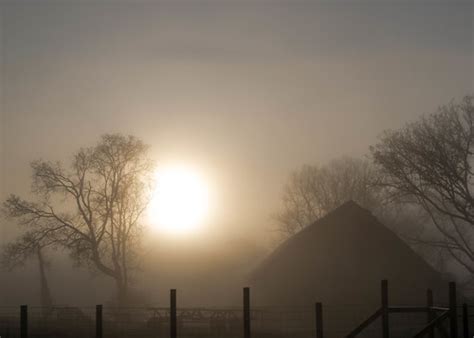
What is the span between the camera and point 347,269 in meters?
38.8

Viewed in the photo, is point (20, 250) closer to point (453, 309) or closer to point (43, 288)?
point (43, 288)

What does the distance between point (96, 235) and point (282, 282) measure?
57.3 feet

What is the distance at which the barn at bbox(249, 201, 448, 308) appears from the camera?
1515 inches

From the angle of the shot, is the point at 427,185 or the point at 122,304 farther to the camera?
the point at 122,304

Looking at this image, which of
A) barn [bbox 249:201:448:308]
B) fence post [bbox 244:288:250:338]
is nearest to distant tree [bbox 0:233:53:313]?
barn [bbox 249:201:448:308]

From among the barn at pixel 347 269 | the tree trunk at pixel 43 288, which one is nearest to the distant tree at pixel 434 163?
the barn at pixel 347 269

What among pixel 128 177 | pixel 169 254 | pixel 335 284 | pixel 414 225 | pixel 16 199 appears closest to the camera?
pixel 335 284

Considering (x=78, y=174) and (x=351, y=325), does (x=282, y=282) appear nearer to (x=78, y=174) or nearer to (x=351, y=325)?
(x=351, y=325)

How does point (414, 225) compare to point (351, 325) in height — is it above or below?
above

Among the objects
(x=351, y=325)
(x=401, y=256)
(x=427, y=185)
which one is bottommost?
(x=351, y=325)

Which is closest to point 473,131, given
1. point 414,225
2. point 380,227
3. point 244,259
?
point 380,227

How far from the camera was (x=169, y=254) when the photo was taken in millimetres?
93938

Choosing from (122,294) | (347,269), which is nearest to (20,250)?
(122,294)

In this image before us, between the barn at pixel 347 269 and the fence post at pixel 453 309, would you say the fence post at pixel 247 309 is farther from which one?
the barn at pixel 347 269
